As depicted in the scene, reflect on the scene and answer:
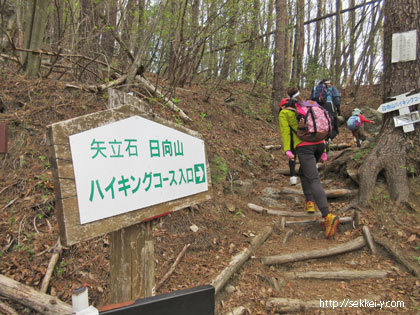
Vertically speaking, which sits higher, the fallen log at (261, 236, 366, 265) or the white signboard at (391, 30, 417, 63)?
the white signboard at (391, 30, 417, 63)

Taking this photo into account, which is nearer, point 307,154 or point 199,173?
point 199,173

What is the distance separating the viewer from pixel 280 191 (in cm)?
599

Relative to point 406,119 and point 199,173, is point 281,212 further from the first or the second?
point 199,173

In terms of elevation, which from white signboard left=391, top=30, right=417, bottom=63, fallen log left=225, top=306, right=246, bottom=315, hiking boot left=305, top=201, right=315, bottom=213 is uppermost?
white signboard left=391, top=30, right=417, bottom=63

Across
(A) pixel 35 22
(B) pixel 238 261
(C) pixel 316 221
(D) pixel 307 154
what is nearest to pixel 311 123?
(D) pixel 307 154

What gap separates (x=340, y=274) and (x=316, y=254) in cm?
40

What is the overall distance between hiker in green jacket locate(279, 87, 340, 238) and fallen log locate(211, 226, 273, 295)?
2.98ft

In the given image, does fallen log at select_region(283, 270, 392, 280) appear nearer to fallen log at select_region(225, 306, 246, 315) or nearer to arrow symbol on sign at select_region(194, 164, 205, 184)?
fallen log at select_region(225, 306, 246, 315)

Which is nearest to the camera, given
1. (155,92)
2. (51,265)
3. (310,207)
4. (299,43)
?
(51,265)

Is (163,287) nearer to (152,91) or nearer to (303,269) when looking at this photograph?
(303,269)

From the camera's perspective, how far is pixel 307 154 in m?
4.38

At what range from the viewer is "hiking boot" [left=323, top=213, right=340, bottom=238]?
4.04 m

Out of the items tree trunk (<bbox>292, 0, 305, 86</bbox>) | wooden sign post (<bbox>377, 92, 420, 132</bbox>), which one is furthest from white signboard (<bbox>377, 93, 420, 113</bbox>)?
tree trunk (<bbox>292, 0, 305, 86</bbox>)

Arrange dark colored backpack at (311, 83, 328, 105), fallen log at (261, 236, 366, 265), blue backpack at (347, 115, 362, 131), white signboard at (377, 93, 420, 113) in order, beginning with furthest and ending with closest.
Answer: blue backpack at (347, 115, 362, 131), dark colored backpack at (311, 83, 328, 105), white signboard at (377, 93, 420, 113), fallen log at (261, 236, 366, 265)
